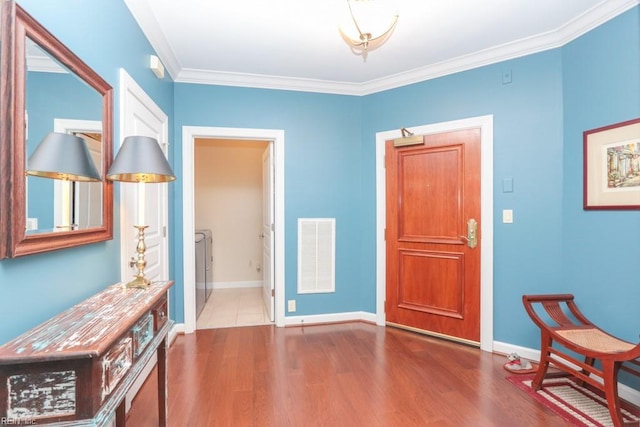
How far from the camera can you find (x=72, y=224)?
1.25 metres

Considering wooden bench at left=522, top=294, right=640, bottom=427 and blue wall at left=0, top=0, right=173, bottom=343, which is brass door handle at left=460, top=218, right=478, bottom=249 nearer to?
wooden bench at left=522, top=294, right=640, bottom=427

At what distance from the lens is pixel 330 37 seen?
238 cm

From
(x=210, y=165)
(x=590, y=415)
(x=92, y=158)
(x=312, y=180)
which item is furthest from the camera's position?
(x=210, y=165)

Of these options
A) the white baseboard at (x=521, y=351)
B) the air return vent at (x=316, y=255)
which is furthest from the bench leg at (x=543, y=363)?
the air return vent at (x=316, y=255)

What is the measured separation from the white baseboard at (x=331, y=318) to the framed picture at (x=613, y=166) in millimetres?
2185

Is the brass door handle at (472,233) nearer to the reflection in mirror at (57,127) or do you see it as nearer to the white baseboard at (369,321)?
the white baseboard at (369,321)

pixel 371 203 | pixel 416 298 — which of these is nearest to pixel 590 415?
pixel 416 298

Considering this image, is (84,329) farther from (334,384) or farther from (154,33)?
(154,33)

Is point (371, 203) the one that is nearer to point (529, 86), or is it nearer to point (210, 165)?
point (529, 86)

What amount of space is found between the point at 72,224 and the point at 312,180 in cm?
224

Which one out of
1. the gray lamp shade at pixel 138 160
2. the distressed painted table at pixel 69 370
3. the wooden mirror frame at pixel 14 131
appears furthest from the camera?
the gray lamp shade at pixel 138 160

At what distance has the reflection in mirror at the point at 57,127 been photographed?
1024 mm

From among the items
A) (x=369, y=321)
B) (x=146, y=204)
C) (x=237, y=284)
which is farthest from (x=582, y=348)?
(x=237, y=284)

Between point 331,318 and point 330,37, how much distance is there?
2724 millimetres
